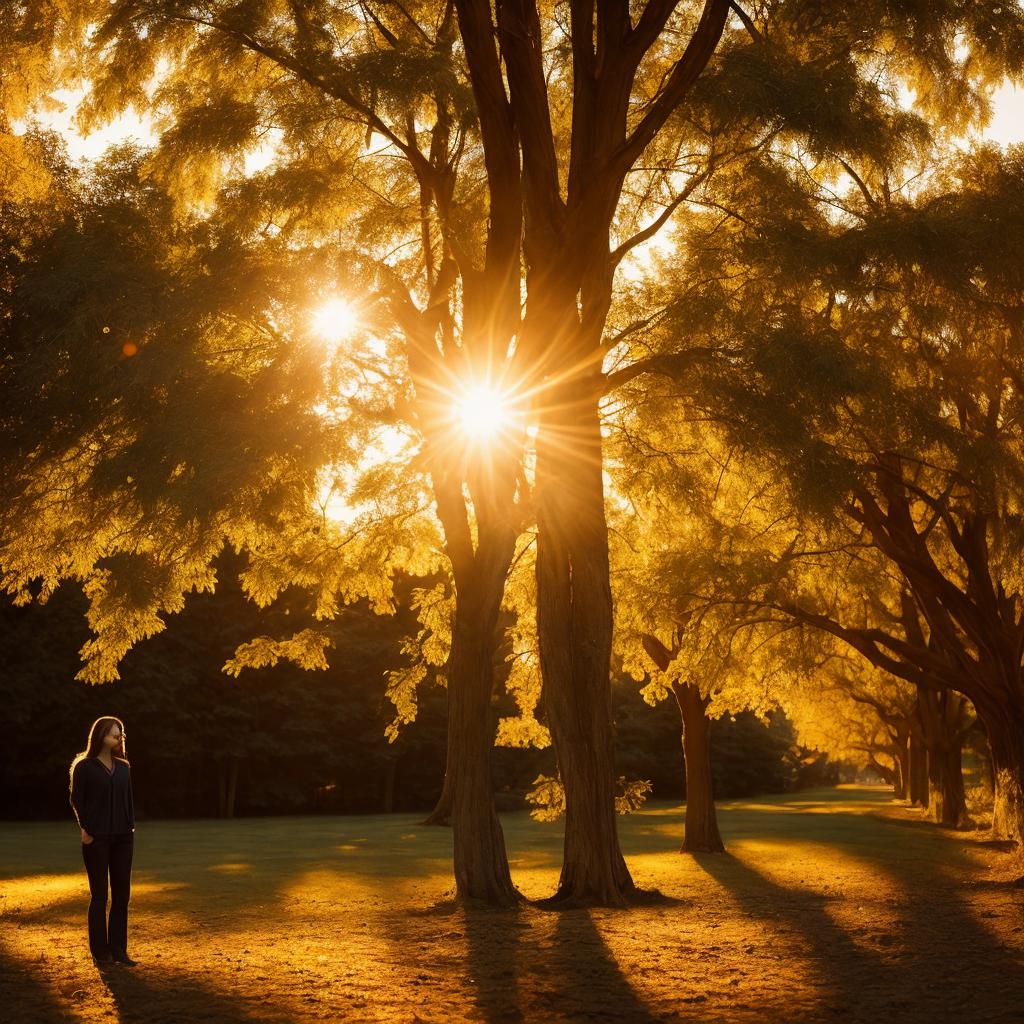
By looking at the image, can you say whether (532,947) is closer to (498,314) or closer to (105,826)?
(105,826)

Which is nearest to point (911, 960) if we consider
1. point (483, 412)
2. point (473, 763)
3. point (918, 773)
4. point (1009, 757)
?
point (473, 763)

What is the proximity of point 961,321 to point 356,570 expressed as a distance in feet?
29.4

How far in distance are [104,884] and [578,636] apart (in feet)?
22.2

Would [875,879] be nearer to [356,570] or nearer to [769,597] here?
[769,597]

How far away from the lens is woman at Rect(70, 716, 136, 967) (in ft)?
28.5

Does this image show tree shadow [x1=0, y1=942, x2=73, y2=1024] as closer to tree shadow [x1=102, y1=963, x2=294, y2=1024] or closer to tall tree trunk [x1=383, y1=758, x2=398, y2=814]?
tree shadow [x1=102, y1=963, x2=294, y2=1024]

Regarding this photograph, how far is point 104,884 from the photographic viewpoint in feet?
28.8

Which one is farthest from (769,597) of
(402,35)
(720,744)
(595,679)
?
(720,744)

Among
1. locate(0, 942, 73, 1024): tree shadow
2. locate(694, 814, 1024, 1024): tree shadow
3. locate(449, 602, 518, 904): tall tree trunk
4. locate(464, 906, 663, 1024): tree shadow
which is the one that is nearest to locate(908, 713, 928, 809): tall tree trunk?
locate(694, 814, 1024, 1024): tree shadow

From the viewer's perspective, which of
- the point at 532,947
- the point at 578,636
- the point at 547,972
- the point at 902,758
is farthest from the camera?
the point at 902,758

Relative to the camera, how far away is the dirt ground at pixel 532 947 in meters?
7.56

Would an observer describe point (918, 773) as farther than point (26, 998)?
Yes

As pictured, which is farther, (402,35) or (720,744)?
(720,744)

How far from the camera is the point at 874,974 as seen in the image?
8.72 meters
